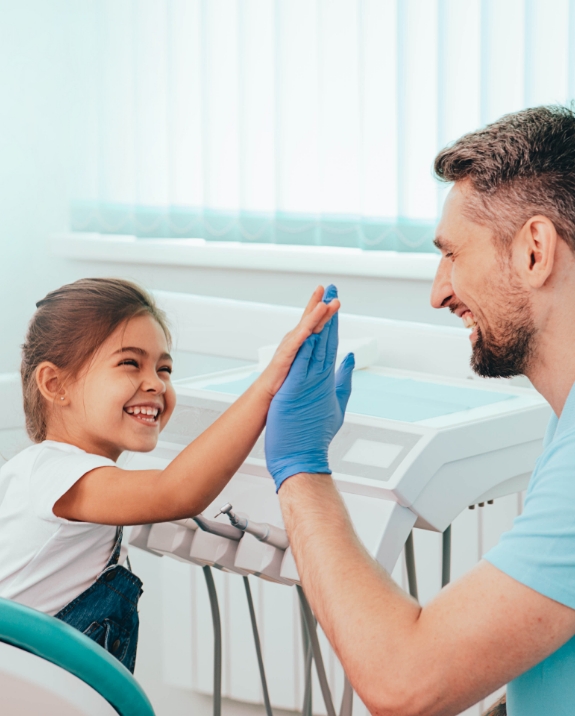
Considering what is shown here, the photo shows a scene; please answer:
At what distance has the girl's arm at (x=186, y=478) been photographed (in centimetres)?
102

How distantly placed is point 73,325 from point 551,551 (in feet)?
2.37

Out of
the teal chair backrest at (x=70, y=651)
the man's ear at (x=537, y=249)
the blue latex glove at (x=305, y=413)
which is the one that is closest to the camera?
the teal chair backrest at (x=70, y=651)

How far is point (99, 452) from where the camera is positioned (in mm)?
1191

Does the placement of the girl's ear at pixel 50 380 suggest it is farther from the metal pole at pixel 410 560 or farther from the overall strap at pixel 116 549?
the metal pole at pixel 410 560

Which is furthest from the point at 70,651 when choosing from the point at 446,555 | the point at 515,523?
the point at 446,555

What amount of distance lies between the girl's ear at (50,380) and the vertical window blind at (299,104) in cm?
102

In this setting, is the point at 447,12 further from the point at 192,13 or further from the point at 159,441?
the point at 159,441

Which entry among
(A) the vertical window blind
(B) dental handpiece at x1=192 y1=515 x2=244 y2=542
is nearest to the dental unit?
(B) dental handpiece at x1=192 y1=515 x2=244 y2=542

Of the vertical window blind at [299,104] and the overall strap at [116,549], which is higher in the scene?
the vertical window blind at [299,104]

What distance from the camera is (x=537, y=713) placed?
80 cm

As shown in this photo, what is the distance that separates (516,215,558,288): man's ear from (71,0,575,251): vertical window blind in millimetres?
1046

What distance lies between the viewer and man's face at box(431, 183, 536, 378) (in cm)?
87

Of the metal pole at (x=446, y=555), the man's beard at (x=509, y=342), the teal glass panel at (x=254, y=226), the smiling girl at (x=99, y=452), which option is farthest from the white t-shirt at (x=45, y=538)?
the teal glass panel at (x=254, y=226)

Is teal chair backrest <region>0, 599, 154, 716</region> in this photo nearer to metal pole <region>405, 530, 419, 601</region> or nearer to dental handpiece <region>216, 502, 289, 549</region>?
dental handpiece <region>216, 502, 289, 549</region>
